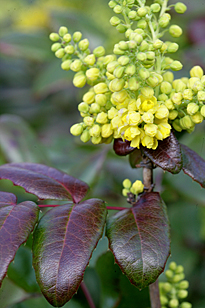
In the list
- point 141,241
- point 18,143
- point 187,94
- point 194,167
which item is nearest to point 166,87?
point 187,94

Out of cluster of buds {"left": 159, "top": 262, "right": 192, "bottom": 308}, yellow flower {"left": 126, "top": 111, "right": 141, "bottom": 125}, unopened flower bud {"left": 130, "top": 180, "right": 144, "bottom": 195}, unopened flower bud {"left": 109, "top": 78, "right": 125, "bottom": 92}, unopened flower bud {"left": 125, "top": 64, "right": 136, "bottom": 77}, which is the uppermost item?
unopened flower bud {"left": 125, "top": 64, "right": 136, "bottom": 77}

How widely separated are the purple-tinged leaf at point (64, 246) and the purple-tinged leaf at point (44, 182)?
49mm

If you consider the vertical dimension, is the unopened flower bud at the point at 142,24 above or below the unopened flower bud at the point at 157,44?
above

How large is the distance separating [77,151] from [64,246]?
3.46ft

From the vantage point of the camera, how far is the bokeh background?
2.63 ft

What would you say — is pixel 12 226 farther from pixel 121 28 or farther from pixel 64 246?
pixel 121 28

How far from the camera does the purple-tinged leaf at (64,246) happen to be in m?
0.45

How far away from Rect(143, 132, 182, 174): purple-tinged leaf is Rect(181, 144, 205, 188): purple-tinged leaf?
44mm

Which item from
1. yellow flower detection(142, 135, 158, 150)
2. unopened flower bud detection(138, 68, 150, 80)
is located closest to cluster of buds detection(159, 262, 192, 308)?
yellow flower detection(142, 135, 158, 150)

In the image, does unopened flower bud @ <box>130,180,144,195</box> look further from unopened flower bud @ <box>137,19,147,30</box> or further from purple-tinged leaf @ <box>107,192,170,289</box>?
unopened flower bud @ <box>137,19,147,30</box>

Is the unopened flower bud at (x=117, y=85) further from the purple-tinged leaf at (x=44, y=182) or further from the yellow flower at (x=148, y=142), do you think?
the purple-tinged leaf at (x=44, y=182)

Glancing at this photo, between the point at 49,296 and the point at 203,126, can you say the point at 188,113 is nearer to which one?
the point at 49,296

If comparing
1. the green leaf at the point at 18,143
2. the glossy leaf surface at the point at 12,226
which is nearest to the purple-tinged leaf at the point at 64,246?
the glossy leaf surface at the point at 12,226

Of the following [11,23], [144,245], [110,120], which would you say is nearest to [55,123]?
[11,23]
